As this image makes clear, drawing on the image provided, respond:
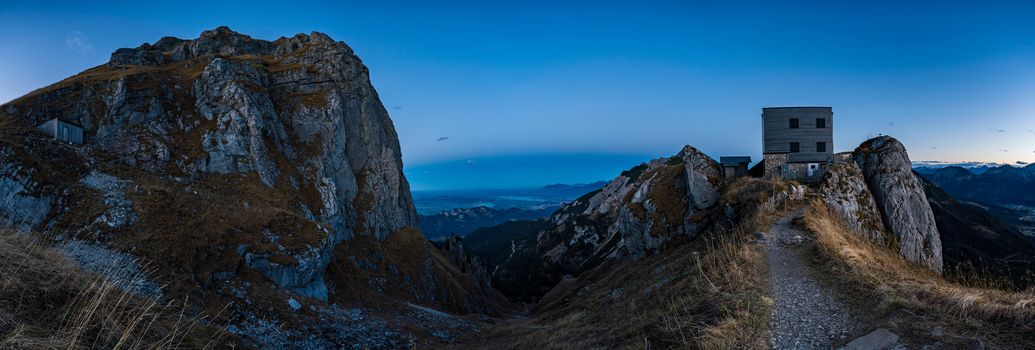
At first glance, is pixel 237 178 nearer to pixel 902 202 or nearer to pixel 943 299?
pixel 943 299

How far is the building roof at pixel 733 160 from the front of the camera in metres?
44.4

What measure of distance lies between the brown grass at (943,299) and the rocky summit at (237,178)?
27265mm

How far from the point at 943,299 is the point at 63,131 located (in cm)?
5986

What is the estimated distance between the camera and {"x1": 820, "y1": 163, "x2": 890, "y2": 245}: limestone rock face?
29719mm

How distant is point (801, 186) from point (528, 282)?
5310 inches

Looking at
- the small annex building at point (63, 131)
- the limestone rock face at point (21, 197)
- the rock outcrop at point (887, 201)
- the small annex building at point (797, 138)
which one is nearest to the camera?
the limestone rock face at point (21, 197)

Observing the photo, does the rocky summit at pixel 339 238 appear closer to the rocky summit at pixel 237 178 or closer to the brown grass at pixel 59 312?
the brown grass at pixel 59 312

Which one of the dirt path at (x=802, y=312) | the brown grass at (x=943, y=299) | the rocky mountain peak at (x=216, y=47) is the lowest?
the dirt path at (x=802, y=312)

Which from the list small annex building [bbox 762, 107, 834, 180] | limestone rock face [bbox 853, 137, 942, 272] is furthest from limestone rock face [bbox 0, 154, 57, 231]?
limestone rock face [bbox 853, 137, 942, 272]

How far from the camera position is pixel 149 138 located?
4400 centimetres

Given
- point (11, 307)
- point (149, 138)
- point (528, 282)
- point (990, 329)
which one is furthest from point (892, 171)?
point (528, 282)

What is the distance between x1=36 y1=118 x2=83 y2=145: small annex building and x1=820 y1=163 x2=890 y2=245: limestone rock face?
62.6 metres

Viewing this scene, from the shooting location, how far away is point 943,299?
11188 mm

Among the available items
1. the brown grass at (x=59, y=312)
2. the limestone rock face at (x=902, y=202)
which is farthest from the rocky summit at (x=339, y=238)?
the limestone rock face at (x=902, y=202)
